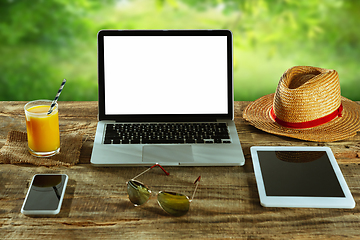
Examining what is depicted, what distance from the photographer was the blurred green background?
1.97 meters

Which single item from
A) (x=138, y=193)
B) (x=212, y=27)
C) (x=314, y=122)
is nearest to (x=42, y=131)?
(x=138, y=193)

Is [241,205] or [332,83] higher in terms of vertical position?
[332,83]

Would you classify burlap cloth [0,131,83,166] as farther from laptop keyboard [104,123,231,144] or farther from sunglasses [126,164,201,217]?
sunglasses [126,164,201,217]

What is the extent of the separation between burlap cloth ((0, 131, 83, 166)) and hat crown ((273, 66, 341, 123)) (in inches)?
26.1

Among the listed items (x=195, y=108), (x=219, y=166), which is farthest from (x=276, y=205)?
(x=195, y=108)

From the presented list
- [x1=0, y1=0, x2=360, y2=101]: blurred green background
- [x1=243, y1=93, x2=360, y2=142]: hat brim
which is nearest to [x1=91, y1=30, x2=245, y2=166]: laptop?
[x1=243, y1=93, x2=360, y2=142]: hat brim

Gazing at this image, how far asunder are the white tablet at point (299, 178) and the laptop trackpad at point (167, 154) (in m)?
0.19

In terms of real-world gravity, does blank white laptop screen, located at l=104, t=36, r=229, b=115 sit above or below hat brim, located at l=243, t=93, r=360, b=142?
above

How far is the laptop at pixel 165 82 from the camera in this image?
119 cm

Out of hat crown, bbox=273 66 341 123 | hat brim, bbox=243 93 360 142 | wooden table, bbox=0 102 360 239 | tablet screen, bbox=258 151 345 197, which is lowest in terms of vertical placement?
wooden table, bbox=0 102 360 239

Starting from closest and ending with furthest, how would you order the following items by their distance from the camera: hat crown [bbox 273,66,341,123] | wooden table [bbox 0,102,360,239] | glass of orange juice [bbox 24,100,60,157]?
wooden table [bbox 0,102,360,239] < glass of orange juice [bbox 24,100,60,157] < hat crown [bbox 273,66,341,123]

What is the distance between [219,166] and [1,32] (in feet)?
5.28

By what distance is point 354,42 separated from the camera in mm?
2004

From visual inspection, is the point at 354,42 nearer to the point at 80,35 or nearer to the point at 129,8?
the point at 129,8
